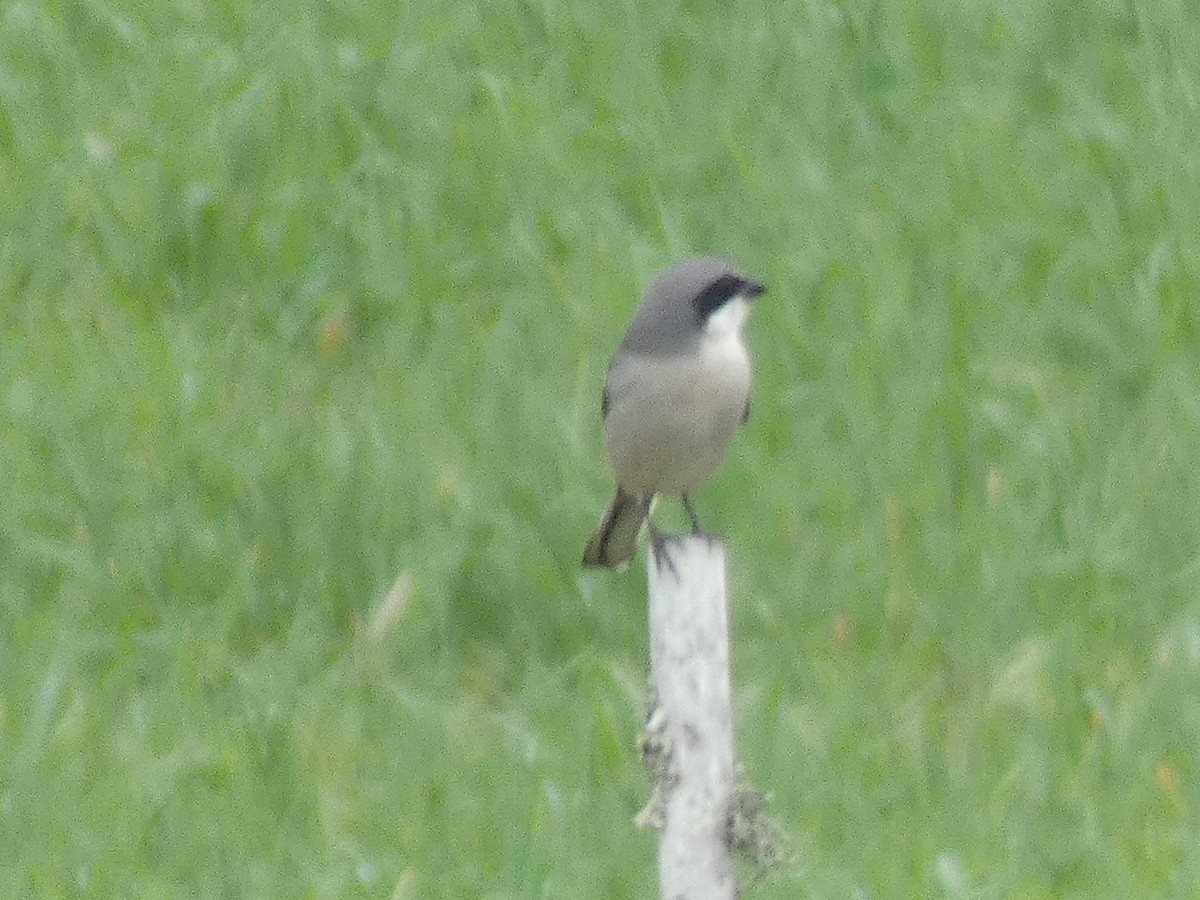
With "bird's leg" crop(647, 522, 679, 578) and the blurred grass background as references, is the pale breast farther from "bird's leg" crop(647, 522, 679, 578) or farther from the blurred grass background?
the blurred grass background

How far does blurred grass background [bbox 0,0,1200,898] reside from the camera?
5.65m

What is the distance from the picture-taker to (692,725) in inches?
174

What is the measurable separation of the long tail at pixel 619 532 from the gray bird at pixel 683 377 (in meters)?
0.28

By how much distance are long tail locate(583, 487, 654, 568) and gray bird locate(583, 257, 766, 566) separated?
0.28 metres

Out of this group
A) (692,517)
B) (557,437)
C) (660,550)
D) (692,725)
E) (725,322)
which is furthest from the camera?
(557,437)

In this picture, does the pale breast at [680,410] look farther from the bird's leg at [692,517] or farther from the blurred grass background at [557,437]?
the blurred grass background at [557,437]

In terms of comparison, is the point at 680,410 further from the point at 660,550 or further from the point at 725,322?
the point at 660,550

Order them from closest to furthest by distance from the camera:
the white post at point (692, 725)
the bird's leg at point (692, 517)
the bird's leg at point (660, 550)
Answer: the white post at point (692, 725), the bird's leg at point (660, 550), the bird's leg at point (692, 517)

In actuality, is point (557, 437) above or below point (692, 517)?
below

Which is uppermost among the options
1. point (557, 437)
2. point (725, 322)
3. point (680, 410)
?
point (725, 322)

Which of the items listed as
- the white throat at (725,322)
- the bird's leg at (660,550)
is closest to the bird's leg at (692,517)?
the bird's leg at (660,550)

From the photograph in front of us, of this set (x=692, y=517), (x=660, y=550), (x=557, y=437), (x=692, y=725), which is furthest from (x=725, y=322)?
(x=692, y=725)

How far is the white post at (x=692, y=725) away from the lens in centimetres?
440

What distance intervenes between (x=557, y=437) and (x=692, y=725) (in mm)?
2601
